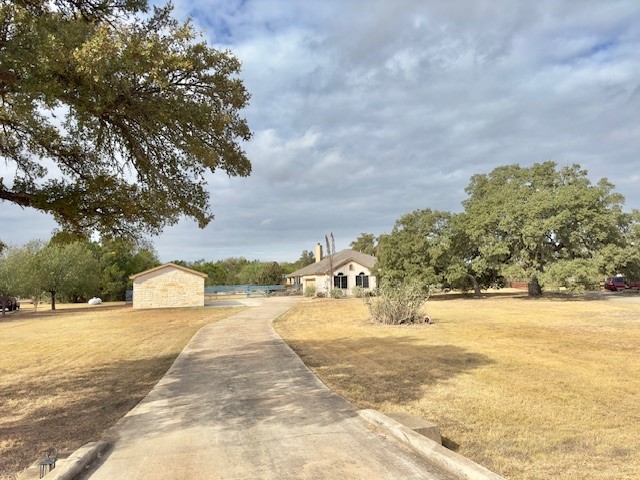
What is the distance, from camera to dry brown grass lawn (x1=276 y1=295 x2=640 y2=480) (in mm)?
4812

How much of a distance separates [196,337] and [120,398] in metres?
8.34

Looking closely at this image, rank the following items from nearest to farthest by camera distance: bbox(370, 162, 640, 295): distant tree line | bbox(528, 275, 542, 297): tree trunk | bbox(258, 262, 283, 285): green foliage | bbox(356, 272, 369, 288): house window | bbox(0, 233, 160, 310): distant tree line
Answer: 1. bbox(370, 162, 640, 295): distant tree line
2. bbox(528, 275, 542, 297): tree trunk
3. bbox(0, 233, 160, 310): distant tree line
4. bbox(356, 272, 369, 288): house window
5. bbox(258, 262, 283, 285): green foliage

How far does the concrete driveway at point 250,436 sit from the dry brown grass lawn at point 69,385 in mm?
592

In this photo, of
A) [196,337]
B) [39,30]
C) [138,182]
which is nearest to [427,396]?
[138,182]

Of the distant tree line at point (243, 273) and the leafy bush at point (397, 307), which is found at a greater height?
the distant tree line at point (243, 273)

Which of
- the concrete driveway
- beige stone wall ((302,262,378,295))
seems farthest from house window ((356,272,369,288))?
the concrete driveway

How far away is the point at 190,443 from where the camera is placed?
5.07 m

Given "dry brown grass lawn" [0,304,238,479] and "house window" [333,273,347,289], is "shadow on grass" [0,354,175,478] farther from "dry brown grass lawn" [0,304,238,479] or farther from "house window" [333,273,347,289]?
"house window" [333,273,347,289]

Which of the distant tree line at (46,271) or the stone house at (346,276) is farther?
the stone house at (346,276)

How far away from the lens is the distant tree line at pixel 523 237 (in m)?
34.0

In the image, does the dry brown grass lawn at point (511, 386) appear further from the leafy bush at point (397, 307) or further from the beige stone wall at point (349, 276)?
the beige stone wall at point (349, 276)

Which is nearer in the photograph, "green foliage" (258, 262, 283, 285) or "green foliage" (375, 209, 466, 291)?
"green foliage" (375, 209, 466, 291)

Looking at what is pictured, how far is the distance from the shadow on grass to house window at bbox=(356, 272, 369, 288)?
41.5 metres

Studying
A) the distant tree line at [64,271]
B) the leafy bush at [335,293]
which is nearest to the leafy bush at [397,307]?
the distant tree line at [64,271]
